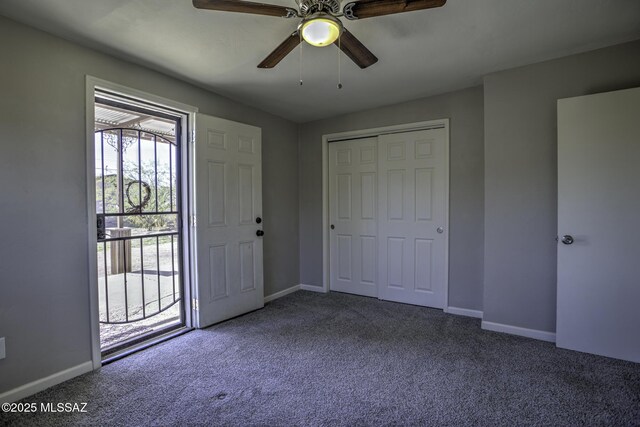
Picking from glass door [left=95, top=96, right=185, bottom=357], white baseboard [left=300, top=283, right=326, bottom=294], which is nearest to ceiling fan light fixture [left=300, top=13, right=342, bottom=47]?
glass door [left=95, top=96, right=185, bottom=357]

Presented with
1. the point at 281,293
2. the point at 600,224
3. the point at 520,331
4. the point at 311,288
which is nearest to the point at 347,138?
the point at 311,288

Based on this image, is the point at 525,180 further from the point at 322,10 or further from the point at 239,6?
the point at 239,6

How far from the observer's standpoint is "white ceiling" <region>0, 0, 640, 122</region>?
75.9 inches

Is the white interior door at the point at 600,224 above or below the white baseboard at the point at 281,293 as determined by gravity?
above

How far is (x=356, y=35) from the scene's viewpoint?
223cm

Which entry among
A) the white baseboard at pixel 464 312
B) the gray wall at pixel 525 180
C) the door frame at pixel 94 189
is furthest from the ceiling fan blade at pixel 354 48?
the white baseboard at pixel 464 312

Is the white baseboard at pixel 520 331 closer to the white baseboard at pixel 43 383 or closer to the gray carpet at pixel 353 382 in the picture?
the gray carpet at pixel 353 382

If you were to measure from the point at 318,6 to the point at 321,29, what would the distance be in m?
0.10

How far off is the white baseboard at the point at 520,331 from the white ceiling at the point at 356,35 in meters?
2.37

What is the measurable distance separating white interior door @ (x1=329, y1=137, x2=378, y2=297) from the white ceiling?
1.14 m

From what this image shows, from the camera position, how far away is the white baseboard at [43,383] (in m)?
1.94

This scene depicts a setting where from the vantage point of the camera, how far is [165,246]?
3.32 m

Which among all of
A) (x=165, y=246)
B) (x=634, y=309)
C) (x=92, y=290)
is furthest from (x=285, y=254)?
(x=634, y=309)

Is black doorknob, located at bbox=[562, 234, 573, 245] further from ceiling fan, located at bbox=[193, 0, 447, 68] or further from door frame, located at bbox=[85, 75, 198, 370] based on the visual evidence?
door frame, located at bbox=[85, 75, 198, 370]
